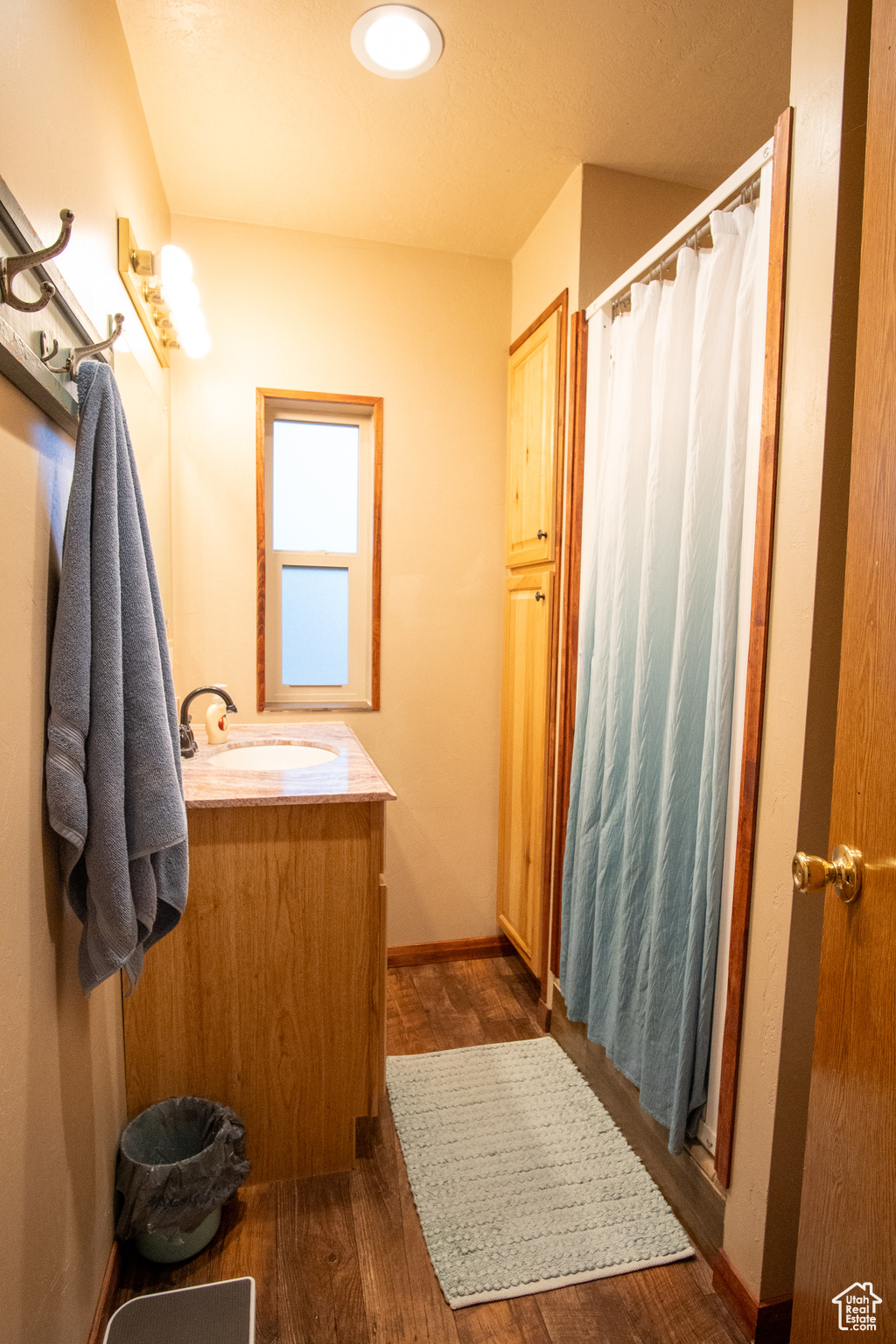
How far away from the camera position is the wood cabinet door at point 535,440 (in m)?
2.20

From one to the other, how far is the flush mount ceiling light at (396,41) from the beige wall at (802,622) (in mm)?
808

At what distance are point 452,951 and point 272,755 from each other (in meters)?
1.11

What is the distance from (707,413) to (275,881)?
1308mm

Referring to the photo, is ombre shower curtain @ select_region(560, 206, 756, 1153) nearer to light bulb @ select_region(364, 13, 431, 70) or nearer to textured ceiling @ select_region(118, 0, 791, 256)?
textured ceiling @ select_region(118, 0, 791, 256)

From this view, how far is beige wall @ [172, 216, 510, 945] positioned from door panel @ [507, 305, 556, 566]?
0.33 ft

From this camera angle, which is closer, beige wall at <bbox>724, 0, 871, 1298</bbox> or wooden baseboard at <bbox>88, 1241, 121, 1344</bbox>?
beige wall at <bbox>724, 0, 871, 1298</bbox>

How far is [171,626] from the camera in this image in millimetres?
2367

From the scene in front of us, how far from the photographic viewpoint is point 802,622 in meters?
1.16

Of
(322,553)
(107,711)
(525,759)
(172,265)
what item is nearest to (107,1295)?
(107,711)

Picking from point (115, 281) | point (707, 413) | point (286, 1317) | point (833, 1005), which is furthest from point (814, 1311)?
point (115, 281)

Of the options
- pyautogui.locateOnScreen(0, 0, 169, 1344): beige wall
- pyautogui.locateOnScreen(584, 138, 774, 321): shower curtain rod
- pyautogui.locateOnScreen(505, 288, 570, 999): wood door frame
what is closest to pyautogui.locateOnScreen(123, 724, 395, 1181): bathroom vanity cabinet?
pyautogui.locateOnScreen(0, 0, 169, 1344): beige wall

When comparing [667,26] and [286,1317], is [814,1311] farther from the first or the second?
[667,26]

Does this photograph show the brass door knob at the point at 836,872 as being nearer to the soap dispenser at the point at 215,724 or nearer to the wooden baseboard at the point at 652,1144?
the wooden baseboard at the point at 652,1144

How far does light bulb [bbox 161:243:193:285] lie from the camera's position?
5.79 ft
